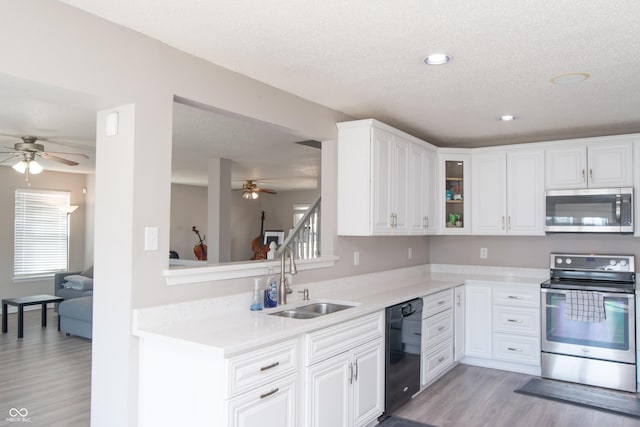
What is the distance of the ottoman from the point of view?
5375 mm

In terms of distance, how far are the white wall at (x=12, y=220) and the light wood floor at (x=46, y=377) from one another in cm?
168

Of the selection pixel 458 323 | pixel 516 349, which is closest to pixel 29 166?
pixel 458 323

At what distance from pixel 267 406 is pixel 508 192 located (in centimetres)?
349

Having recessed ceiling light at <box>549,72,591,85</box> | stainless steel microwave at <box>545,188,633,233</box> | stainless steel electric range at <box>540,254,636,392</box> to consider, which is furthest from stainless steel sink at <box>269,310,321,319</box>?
stainless steel microwave at <box>545,188,633,233</box>

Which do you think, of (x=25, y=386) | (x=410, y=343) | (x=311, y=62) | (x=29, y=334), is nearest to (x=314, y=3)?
(x=311, y=62)

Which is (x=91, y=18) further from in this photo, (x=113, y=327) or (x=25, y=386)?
(x=25, y=386)

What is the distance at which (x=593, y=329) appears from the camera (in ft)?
12.6

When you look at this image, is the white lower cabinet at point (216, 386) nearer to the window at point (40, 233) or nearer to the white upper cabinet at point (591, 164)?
the white upper cabinet at point (591, 164)

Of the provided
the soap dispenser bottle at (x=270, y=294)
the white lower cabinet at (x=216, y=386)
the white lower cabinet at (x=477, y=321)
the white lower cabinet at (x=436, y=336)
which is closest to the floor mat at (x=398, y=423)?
the white lower cabinet at (x=436, y=336)

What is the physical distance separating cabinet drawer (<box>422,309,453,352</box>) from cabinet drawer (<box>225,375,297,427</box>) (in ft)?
5.53

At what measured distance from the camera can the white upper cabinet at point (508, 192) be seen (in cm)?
448

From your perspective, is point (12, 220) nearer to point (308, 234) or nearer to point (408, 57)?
point (308, 234)

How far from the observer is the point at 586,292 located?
3883 mm

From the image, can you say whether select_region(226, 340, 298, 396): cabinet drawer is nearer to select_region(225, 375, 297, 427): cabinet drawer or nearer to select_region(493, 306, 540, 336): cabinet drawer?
select_region(225, 375, 297, 427): cabinet drawer
